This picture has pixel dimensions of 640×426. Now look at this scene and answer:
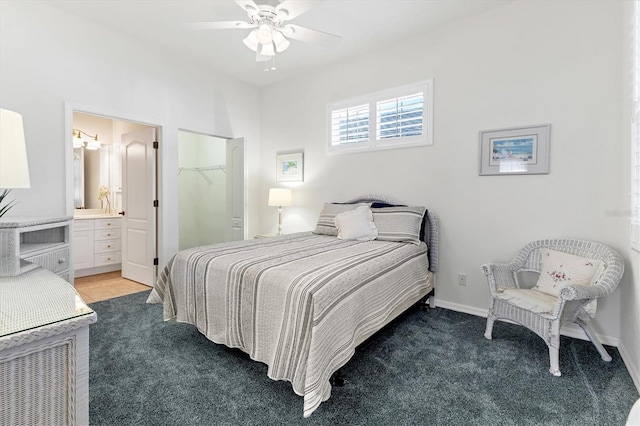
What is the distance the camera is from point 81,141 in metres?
4.71

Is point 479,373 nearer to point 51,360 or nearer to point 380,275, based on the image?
point 380,275

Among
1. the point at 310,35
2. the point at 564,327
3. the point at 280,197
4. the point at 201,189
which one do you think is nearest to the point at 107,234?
the point at 201,189

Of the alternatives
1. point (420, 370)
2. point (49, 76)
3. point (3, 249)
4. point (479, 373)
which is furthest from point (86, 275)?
point (479, 373)

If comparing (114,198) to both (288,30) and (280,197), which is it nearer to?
(280,197)

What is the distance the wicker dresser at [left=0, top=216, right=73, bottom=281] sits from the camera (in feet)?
6.22

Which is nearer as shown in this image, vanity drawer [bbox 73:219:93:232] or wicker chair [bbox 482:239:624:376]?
wicker chair [bbox 482:239:624:376]

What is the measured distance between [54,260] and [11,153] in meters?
1.68

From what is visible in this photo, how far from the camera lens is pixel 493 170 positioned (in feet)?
9.52

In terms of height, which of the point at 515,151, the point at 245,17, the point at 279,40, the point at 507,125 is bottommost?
the point at 515,151

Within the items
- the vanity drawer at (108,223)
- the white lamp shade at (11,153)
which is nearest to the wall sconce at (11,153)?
the white lamp shade at (11,153)

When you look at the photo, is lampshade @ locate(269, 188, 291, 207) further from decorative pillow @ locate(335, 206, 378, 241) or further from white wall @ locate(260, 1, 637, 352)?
decorative pillow @ locate(335, 206, 378, 241)

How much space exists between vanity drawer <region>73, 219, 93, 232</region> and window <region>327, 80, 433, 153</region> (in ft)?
12.0

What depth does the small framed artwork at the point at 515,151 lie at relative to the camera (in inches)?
105

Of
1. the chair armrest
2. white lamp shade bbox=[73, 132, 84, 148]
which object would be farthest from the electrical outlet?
white lamp shade bbox=[73, 132, 84, 148]
